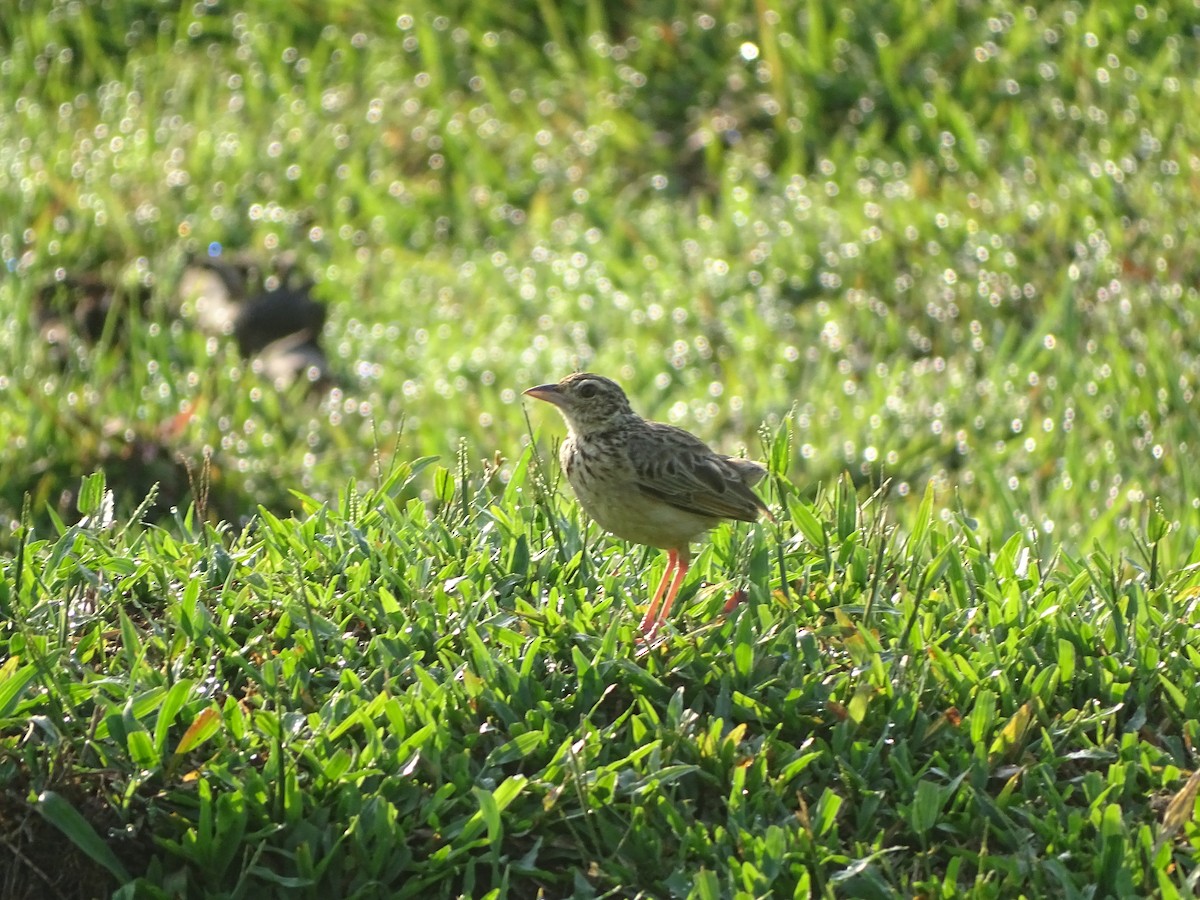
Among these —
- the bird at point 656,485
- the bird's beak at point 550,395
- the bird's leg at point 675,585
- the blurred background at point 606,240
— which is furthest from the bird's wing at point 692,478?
the blurred background at point 606,240

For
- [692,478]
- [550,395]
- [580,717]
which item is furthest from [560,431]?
[580,717]

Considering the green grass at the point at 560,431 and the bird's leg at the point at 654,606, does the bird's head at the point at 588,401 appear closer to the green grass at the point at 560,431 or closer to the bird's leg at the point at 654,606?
the green grass at the point at 560,431

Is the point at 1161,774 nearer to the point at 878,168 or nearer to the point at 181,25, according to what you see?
the point at 878,168

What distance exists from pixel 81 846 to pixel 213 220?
622 cm

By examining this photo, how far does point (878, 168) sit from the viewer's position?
9.75m

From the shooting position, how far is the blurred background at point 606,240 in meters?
7.70

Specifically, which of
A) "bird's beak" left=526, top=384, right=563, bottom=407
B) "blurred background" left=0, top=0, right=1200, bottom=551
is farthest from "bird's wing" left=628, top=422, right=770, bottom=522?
"blurred background" left=0, top=0, right=1200, bottom=551

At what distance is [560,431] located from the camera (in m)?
7.82

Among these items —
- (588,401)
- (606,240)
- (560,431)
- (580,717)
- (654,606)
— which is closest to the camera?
(580,717)

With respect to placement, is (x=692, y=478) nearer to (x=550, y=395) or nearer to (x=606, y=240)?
(x=550, y=395)

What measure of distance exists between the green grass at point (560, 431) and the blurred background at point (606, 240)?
3 cm

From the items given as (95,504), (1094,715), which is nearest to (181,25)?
(95,504)

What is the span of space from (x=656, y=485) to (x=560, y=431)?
2870 mm

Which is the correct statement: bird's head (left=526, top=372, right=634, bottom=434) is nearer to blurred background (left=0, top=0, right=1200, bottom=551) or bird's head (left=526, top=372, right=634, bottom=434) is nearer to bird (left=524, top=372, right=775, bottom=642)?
bird (left=524, top=372, right=775, bottom=642)
